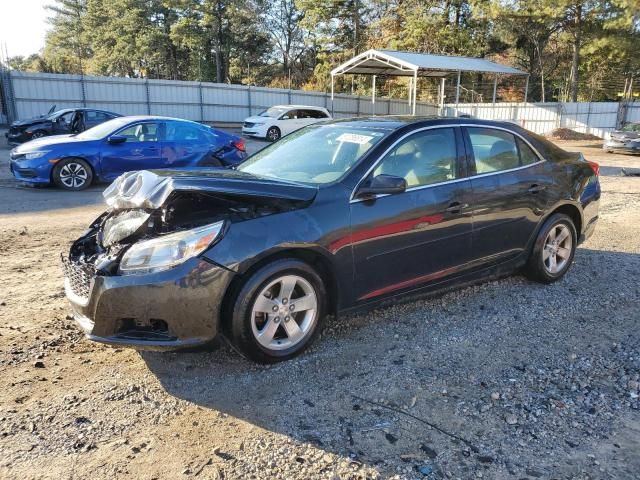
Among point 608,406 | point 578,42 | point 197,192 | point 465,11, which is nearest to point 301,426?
point 197,192

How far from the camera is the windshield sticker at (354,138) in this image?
13.7 ft

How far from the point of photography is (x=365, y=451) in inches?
108

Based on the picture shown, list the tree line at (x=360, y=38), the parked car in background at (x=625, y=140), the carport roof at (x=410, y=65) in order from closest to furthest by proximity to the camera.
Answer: the parked car in background at (x=625, y=140)
the carport roof at (x=410, y=65)
the tree line at (x=360, y=38)

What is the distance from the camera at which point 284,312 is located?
139 inches

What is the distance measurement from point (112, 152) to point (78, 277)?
7456 mm

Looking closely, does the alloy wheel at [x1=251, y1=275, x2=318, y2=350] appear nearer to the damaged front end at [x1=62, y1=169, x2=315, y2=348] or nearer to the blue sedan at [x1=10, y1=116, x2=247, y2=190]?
the damaged front end at [x1=62, y1=169, x2=315, y2=348]

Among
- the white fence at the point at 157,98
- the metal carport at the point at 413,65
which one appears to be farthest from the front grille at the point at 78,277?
the white fence at the point at 157,98

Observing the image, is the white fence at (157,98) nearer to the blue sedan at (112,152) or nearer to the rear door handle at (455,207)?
the blue sedan at (112,152)

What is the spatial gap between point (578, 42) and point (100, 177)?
→ 27916 mm

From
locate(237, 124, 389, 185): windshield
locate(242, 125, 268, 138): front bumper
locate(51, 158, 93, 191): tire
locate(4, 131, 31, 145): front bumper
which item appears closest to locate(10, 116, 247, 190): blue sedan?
locate(51, 158, 93, 191): tire

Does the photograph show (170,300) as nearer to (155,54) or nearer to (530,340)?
(530,340)

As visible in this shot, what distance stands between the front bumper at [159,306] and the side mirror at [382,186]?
117cm

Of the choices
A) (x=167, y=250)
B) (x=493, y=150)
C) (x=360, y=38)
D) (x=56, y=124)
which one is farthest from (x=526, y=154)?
(x=360, y=38)

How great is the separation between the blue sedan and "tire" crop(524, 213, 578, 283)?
654cm
